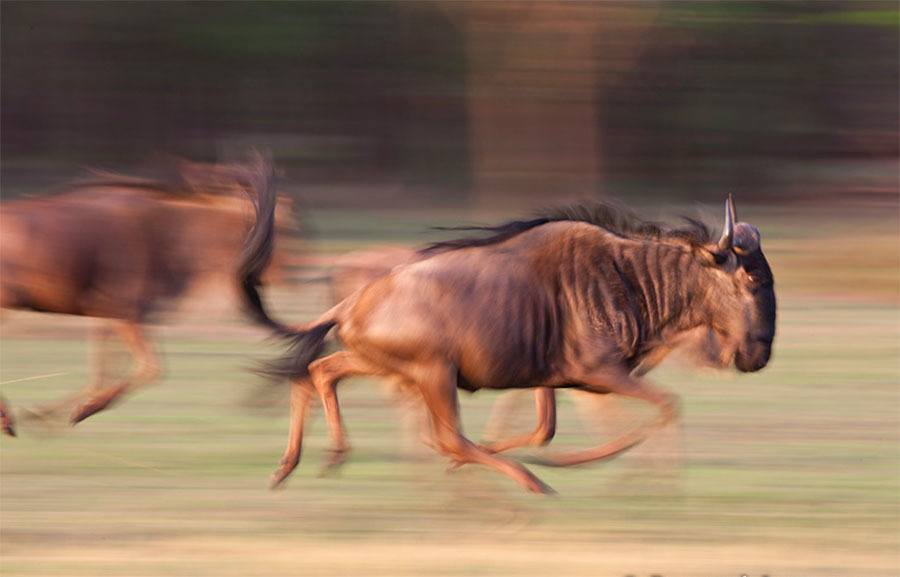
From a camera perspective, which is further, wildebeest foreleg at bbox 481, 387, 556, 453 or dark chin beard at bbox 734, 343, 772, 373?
wildebeest foreleg at bbox 481, 387, 556, 453

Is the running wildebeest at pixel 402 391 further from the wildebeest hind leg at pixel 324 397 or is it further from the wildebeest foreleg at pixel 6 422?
the wildebeest foreleg at pixel 6 422

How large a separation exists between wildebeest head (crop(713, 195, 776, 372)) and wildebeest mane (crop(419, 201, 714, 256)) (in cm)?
13

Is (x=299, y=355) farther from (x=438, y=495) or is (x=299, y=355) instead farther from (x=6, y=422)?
(x=6, y=422)

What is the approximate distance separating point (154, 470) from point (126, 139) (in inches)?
685

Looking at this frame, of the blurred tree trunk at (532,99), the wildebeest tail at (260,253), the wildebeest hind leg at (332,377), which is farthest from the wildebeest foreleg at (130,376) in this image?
the blurred tree trunk at (532,99)

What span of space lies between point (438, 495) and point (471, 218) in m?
12.9

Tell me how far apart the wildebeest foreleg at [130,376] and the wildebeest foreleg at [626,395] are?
2.39 meters

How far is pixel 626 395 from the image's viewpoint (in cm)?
572

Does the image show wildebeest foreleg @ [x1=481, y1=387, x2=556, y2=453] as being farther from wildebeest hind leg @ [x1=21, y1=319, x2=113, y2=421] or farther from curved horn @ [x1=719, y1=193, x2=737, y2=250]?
wildebeest hind leg @ [x1=21, y1=319, x2=113, y2=421]

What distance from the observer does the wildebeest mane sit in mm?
5984

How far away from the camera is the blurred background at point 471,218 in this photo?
552 cm

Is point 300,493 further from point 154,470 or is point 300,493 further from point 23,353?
point 23,353

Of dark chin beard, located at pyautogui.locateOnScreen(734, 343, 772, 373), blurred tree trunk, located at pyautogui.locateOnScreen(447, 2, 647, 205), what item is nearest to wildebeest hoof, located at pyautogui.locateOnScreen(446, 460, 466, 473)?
dark chin beard, located at pyautogui.locateOnScreen(734, 343, 772, 373)

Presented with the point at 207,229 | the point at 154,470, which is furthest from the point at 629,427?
the point at 207,229
